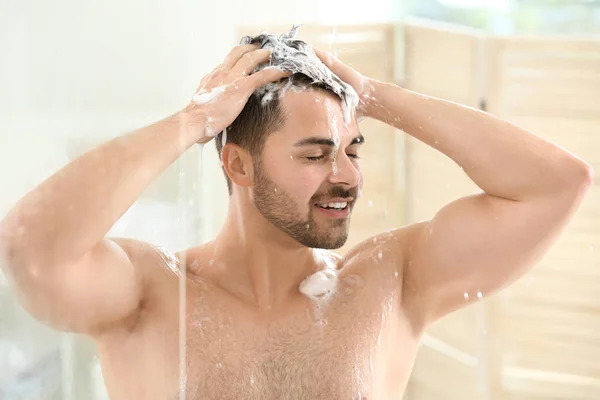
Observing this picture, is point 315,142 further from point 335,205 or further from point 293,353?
point 293,353

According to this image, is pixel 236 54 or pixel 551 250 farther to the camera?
pixel 551 250

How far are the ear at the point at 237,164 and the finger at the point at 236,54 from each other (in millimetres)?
109

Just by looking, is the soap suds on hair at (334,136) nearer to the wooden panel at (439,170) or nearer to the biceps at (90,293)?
the biceps at (90,293)

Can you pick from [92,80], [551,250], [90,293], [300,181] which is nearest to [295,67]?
[300,181]

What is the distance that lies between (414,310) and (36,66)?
0.57 meters

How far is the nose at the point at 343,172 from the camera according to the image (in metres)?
0.91

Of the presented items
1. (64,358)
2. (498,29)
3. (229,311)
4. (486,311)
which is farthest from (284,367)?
(498,29)

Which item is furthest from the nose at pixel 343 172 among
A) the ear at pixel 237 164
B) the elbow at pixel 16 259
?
the elbow at pixel 16 259

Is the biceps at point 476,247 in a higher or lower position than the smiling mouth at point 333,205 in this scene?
lower

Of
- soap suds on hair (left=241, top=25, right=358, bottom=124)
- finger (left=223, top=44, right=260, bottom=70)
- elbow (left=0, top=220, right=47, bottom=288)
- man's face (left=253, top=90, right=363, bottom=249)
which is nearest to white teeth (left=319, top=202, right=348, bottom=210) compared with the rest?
man's face (left=253, top=90, right=363, bottom=249)

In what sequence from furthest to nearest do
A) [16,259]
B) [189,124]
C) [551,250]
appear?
1. [551,250]
2. [189,124]
3. [16,259]

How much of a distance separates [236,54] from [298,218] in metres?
0.21

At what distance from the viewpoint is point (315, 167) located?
91cm

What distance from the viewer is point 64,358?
89 centimetres
